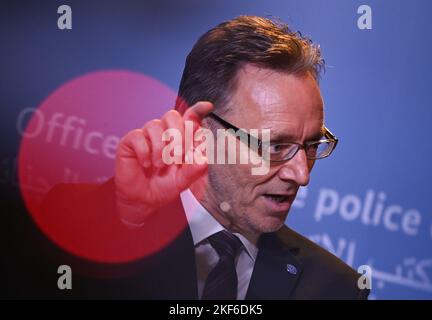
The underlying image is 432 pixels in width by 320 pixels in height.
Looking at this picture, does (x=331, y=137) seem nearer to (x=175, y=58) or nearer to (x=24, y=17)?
(x=175, y=58)

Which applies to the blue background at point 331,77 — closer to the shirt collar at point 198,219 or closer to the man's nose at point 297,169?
the man's nose at point 297,169

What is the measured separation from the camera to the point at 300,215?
1971 millimetres

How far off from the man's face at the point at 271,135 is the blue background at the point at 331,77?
119 mm

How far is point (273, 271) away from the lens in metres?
1.90

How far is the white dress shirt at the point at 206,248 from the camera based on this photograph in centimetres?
184

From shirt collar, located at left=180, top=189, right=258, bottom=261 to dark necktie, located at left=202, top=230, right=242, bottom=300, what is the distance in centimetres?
2

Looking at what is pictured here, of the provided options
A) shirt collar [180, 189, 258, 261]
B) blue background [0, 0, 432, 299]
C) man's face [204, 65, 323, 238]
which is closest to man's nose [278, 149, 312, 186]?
man's face [204, 65, 323, 238]

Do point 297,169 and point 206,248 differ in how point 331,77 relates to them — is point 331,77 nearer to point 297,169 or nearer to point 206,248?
point 297,169

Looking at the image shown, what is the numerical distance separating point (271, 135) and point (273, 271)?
0.48 metres

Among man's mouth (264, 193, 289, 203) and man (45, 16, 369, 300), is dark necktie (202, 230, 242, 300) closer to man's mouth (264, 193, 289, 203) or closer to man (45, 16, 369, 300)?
man (45, 16, 369, 300)

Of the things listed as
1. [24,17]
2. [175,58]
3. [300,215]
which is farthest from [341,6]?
[24,17]

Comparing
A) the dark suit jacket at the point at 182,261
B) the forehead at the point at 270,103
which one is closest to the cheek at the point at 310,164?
the forehead at the point at 270,103

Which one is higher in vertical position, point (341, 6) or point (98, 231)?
point (341, 6)

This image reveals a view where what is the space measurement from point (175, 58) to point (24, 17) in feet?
1.84
